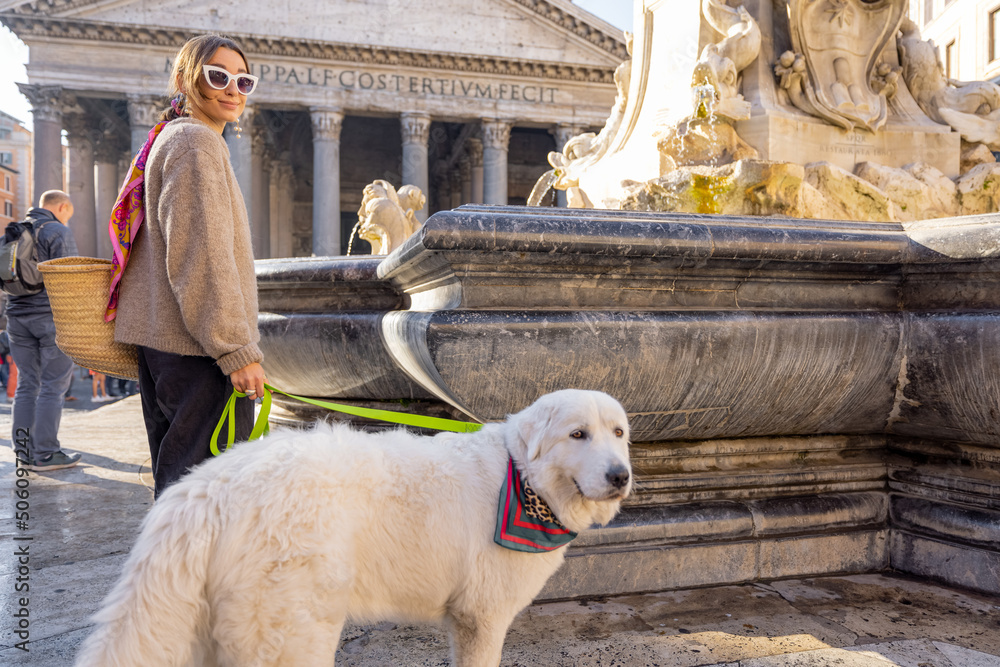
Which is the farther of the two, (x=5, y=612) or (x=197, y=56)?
(x=5, y=612)

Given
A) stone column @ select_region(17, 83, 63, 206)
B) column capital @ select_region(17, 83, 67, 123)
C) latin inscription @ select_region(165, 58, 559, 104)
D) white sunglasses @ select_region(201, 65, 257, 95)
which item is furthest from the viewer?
latin inscription @ select_region(165, 58, 559, 104)

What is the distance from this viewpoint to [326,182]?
2933cm

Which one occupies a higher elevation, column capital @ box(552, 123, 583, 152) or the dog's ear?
column capital @ box(552, 123, 583, 152)

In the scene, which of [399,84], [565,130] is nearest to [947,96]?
[565,130]

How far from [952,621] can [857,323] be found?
3.64 feet

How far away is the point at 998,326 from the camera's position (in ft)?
8.64

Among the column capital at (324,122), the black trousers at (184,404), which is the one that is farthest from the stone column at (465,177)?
the black trousers at (184,404)

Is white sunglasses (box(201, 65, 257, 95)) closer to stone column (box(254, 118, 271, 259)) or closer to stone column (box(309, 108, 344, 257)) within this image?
stone column (box(309, 108, 344, 257))

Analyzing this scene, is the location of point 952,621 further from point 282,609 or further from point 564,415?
point 282,609

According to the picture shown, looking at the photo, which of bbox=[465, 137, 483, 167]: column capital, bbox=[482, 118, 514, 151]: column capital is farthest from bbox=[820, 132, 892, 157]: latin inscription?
bbox=[465, 137, 483, 167]: column capital

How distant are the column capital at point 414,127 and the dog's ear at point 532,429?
1176 inches

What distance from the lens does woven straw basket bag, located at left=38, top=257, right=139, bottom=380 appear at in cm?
206

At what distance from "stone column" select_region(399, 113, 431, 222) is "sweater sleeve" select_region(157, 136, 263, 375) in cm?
2811

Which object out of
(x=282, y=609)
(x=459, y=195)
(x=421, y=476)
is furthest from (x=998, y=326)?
(x=459, y=195)
